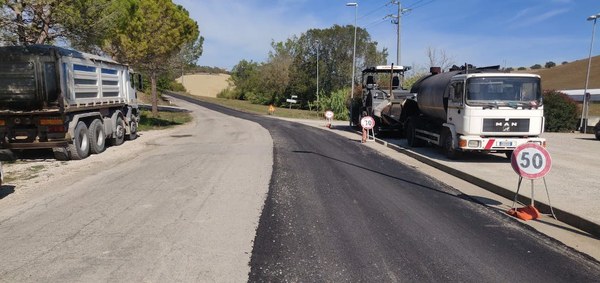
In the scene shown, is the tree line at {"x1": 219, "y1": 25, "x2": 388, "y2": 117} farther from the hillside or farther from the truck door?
the truck door

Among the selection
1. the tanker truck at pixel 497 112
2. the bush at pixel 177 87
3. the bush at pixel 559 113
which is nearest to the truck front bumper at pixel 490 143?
the tanker truck at pixel 497 112

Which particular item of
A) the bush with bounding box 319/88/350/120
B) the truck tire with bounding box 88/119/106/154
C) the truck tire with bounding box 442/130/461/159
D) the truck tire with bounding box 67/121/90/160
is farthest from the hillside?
the truck tire with bounding box 442/130/461/159

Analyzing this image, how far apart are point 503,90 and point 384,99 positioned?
896cm

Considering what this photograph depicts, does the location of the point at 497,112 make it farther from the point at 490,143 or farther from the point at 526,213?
the point at 526,213

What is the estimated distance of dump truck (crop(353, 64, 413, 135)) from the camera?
1917 centimetres

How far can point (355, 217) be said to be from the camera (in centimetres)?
638

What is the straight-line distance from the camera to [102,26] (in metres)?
16.2

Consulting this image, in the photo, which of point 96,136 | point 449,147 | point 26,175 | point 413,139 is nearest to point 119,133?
point 96,136

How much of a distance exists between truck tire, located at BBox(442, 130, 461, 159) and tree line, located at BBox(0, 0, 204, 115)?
505 inches

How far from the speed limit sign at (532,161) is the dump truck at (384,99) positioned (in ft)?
35.3

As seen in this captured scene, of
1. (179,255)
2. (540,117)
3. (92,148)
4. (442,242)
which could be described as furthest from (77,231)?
(540,117)

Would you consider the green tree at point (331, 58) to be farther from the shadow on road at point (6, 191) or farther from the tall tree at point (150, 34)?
the shadow on road at point (6, 191)

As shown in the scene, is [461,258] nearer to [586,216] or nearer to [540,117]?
[586,216]

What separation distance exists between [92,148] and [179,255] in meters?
10.4
